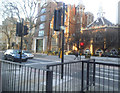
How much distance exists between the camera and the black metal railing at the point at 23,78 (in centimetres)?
254

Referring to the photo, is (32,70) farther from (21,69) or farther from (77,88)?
(77,88)

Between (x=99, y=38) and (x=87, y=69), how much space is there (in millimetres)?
25813

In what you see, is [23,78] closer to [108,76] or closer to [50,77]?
[50,77]

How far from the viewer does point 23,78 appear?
305 centimetres

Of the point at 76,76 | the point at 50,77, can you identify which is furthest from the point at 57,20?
the point at 50,77

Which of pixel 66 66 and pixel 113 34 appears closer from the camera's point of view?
pixel 66 66

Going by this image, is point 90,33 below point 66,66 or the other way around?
the other way around

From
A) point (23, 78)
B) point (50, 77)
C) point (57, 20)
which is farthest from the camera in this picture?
point (57, 20)

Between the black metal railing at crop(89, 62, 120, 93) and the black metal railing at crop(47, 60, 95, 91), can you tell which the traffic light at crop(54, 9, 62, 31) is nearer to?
the black metal railing at crop(47, 60, 95, 91)

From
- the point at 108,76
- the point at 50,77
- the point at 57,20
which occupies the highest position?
the point at 57,20

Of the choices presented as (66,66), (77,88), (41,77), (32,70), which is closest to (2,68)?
(32,70)

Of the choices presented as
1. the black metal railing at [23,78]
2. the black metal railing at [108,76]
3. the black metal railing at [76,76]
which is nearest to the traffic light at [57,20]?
the black metal railing at [76,76]

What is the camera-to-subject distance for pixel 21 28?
917 cm

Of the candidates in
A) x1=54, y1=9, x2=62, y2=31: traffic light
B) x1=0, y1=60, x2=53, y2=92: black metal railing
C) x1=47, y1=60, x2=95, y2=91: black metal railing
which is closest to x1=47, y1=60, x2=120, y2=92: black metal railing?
x1=47, y1=60, x2=95, y2=91: black metal railing
